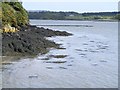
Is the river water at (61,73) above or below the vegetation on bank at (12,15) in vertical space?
below

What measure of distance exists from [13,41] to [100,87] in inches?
565

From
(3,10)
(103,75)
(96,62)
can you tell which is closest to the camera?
(103,75)

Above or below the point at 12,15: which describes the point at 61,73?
below

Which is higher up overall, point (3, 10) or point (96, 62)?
point (3, 10)

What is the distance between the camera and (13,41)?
29984mm

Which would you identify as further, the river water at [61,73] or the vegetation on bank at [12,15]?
the vegetation on bank at [12,15]

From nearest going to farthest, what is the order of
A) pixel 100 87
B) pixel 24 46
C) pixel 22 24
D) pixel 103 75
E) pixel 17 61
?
pixel 100 87, pixel 103 75, pixel 17 61, pixel 24 46, pixel 22 24

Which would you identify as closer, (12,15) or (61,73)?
(61,73)

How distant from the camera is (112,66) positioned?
80.1 ft

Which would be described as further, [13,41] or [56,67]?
[13,41]

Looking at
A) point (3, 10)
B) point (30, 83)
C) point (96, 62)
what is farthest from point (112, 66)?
point (3, 10)

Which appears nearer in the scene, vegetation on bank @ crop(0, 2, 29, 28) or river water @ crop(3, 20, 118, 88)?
river water @ crop(3, 20, 118, 88)

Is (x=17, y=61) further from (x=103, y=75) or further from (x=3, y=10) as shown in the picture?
(x=3, y=10)

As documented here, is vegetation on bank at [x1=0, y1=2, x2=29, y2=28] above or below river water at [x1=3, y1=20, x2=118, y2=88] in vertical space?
above
